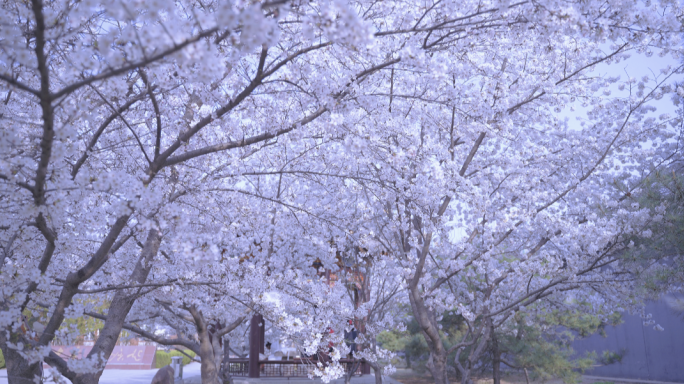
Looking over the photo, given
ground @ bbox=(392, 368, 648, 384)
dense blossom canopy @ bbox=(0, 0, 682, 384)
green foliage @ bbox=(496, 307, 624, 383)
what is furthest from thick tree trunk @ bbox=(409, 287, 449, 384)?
ground @ bbox=(392, 368, 648, 384)

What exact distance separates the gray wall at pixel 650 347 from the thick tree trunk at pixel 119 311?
11619 mm

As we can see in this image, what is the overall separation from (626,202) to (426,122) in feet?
10.4

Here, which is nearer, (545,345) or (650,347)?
(545,345)

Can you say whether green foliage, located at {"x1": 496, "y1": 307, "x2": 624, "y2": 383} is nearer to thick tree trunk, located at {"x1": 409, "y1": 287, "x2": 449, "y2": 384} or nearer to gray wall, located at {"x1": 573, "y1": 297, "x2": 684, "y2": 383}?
gray wall, located at {"x1": 573, "y1": 297, "x2": 684, "y2": 383}

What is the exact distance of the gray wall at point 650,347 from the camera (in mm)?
12820

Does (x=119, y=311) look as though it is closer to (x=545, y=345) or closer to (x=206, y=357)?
(x=206, y=357)

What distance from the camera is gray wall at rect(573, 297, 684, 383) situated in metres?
12.8

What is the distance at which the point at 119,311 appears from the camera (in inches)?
203

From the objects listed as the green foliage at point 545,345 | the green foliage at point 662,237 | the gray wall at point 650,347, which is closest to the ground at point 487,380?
the gray wall at point 650,347

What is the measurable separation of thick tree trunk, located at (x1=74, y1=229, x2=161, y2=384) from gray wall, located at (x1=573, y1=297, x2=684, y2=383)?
1162cm

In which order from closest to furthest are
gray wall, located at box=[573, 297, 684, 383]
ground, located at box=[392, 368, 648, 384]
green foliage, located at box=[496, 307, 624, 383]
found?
green foliage, located at box=[496, 307, 624, 383] < gray wall, located at box=[573, 297, 684, 383] < ground, located at box=[392, 368, 648, 384]

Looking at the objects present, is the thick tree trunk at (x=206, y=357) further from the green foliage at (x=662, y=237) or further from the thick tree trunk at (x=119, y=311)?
the green foliage at (x=662, y=237)

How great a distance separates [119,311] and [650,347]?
14.1 metres

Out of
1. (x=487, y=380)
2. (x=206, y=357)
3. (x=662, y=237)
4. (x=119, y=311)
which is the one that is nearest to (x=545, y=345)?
(x=487, y=380)
